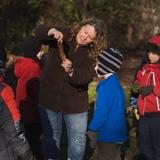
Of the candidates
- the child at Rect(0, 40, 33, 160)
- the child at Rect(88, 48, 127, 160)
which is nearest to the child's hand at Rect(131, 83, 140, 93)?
the child at Rect(88, 48, 127, 160)

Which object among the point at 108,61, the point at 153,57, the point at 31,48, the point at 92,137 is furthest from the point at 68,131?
the point at 153,57

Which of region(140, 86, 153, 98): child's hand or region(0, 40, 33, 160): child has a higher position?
region(0, 40, 33, 160): child

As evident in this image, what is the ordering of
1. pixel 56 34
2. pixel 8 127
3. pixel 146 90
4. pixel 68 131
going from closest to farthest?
pixel 8 127 → pixel 56 34 → pixel 68 131 → pixel 146 90

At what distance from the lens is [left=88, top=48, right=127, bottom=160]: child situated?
5.32 meters

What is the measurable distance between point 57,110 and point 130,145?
2267 millimetres

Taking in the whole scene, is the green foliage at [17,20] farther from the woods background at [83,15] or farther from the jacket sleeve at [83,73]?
the jacket sleeve at [83,73]

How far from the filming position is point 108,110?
5.32 m

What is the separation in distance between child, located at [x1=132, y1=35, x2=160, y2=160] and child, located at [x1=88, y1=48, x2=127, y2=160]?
0.71 metres

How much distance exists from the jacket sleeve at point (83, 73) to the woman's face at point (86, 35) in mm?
191

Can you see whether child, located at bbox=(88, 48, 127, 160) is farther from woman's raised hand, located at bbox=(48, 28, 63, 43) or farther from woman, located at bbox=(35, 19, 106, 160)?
woman's raised hand, located at bbox=(48, 28, 63, 43)

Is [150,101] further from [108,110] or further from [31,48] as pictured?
[31,48]

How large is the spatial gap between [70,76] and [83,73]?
0.13 metres

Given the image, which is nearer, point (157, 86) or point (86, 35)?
point (86, 35)

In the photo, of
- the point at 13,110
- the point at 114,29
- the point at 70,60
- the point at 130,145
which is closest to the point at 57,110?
the point at 70,60
